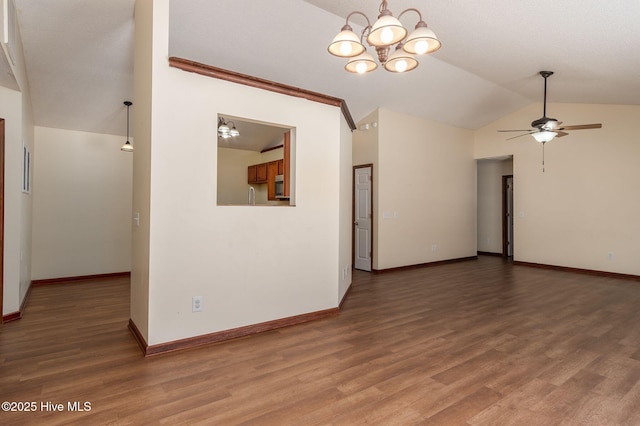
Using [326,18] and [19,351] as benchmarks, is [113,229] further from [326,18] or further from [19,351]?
[326,18]

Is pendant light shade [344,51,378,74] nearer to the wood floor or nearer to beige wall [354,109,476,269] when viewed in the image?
the wood floor

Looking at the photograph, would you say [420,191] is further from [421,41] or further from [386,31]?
[386,31]

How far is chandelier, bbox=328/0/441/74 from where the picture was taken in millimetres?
2318

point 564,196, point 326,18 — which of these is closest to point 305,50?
point 326,18

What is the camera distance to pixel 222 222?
3.25 metres

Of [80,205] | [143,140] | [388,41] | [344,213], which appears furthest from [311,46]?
[80,205]

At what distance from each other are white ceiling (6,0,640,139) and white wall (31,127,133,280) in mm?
335

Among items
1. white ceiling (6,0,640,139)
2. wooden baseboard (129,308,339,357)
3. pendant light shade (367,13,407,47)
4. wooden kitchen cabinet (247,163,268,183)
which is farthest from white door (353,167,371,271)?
pendant light shade (367,13,407,47)

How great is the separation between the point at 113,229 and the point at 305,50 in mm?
4376

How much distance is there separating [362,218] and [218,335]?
4.31 meters

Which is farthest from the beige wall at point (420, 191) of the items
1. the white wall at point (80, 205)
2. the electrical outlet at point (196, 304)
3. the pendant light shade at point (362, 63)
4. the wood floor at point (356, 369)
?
the white wall at point (80, 205)

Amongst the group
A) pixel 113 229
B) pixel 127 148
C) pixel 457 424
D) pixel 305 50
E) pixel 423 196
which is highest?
pixel 305 50

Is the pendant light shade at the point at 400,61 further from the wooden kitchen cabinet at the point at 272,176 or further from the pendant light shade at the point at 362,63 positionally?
the wooden kitchen cabinet at the point at 272,176

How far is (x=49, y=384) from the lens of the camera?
2410 millimetres
